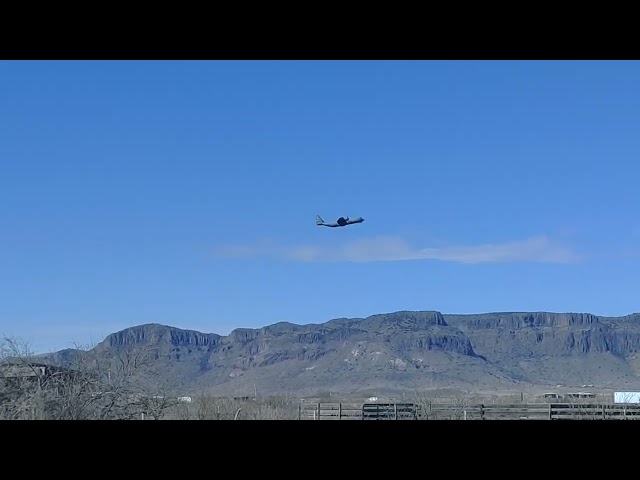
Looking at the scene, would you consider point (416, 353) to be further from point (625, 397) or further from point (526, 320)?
point (625, 397)

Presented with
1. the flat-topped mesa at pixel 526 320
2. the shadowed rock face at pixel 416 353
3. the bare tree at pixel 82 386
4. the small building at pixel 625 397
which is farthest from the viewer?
the flat-topped mesa at pixel 526 320

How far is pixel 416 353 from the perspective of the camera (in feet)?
205

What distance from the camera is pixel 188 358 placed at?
188ft

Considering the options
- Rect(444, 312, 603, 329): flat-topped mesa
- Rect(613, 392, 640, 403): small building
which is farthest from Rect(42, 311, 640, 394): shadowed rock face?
Rect(613, 392, 640, 403): small building

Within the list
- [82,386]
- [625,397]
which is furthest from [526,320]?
[82,386]

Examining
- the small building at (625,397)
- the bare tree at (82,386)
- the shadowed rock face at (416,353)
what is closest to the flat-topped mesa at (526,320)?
the shadowed rock face at (416,353)

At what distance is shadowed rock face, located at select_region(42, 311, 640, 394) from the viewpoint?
5512 centimetres

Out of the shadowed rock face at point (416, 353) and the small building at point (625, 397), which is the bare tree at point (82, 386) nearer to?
the small building at point (625, 397)

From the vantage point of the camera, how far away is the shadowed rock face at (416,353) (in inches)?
2170

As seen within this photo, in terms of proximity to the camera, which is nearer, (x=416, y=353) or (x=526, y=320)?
(x=416, y=353)
